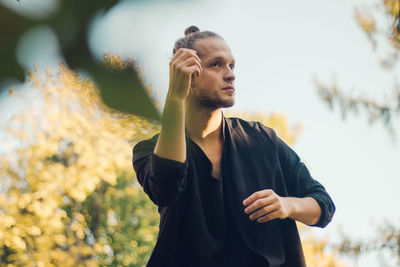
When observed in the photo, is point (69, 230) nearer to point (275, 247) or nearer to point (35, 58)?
point (275, 247)

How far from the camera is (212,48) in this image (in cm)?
181

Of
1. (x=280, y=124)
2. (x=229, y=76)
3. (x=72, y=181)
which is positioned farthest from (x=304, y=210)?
(x=280, y=124)

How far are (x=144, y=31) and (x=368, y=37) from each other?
1082cm

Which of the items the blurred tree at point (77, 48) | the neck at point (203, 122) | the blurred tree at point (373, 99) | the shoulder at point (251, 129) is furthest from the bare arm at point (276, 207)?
the blurred tree at point (373, 99)

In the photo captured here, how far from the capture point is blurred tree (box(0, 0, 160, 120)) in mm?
345

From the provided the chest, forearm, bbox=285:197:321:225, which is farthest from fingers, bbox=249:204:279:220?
the chest

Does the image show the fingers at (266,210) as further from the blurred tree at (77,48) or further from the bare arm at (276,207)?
the blurred tree at (77,48)

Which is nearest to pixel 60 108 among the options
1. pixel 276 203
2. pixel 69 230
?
pixel 276 203

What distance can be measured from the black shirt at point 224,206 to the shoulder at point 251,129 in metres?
0.05

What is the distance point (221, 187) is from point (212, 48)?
0.53 m

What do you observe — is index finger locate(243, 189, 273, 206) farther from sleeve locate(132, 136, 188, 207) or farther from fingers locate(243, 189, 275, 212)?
sleeve locate(132, 136, 188, 207)

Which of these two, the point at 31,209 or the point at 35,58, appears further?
the point at 31,209

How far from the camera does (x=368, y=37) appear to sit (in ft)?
33.8

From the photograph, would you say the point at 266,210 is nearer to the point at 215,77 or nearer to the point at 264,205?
the point at 264,205
